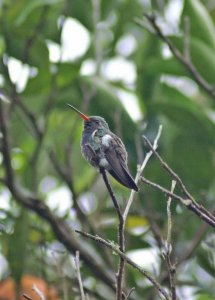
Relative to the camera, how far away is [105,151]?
2539 millimetres

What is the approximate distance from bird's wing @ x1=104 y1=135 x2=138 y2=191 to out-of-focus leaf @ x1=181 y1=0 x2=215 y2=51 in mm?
1893

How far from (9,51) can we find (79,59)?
0.59 metres

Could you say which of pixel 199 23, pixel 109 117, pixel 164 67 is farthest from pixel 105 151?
pixel 199 23

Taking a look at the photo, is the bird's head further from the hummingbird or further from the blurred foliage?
the blurred foliage

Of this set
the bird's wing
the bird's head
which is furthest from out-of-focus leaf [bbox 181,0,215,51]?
the bird's wing

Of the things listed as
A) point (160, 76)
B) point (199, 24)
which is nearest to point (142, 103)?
point (160, 76)

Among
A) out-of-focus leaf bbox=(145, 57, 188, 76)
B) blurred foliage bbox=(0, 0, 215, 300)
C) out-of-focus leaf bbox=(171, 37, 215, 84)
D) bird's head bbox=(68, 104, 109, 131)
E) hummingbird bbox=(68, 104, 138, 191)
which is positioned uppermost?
hummingbird bbox=(68, 104, 138, 191)

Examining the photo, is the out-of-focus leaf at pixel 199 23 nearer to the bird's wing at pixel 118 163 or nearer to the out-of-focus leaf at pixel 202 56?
the out-of-focus leaf at pixel 202 56

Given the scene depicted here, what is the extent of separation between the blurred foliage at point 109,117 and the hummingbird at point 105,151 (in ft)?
4.07

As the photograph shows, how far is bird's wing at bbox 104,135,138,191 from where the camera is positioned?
238cm

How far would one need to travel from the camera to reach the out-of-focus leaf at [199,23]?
431cm

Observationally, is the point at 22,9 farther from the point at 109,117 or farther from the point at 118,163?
the point at 118,163

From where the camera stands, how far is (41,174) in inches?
194

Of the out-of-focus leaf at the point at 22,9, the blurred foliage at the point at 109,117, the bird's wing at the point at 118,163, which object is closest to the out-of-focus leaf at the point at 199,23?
the blurred foliage at the point at 109,117
